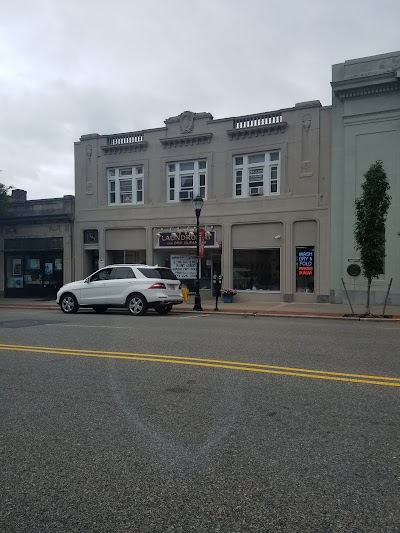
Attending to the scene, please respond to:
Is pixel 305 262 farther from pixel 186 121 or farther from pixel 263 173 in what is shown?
pixel 186 121

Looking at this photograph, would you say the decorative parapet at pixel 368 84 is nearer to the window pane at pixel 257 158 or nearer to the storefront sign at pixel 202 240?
the window pane at pixel 257 158

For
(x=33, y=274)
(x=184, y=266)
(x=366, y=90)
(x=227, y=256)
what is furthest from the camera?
(x=33, y=274)

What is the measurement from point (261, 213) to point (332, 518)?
18.9m

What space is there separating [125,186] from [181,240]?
4522 mm

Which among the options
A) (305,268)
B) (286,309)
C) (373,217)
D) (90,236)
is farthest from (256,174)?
(90,236)

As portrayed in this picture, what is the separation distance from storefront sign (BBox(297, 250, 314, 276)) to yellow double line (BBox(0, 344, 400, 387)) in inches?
540

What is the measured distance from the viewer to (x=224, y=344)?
31.1ft

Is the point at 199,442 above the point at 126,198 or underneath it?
underneath

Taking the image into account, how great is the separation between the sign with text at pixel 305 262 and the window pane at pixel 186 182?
20.7 feet

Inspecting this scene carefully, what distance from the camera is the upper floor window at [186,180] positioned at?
23.0m

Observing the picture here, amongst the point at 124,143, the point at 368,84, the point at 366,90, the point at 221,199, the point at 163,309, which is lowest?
the point at 163,309

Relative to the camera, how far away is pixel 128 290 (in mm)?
16156

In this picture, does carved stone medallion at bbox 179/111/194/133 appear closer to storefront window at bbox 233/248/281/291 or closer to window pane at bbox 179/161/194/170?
window pane at bbox 179/161/194/170

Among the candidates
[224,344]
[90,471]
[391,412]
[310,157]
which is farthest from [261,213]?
[90,471]
